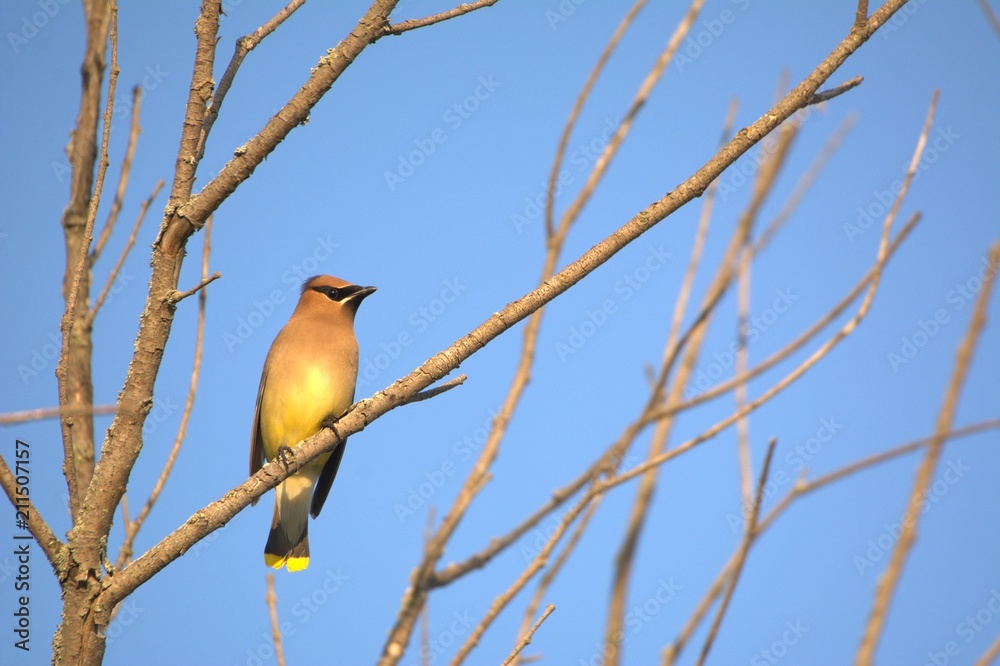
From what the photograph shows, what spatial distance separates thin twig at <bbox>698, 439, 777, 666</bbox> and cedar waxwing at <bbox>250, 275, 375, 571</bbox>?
3.38 m

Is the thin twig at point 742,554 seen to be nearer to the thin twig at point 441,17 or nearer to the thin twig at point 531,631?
the thin twig at point 531,631

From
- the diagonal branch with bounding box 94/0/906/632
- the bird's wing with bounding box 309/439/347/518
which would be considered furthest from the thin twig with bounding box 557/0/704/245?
the bird's wing with bounding box 309/439/347/518

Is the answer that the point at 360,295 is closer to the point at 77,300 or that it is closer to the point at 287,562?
the point at 287,562

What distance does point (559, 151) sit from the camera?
377 cm

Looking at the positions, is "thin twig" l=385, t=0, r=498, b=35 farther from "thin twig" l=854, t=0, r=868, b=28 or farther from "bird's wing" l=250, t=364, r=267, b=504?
"bird's wing" l=250, t=364, r=267, b=504

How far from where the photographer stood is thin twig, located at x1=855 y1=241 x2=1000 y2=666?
2.69 metres

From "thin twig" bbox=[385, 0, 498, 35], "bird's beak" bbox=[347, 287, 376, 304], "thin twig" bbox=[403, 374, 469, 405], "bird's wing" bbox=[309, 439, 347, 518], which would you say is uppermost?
"bird's beak" bbox=[347, 287, 376, 304]

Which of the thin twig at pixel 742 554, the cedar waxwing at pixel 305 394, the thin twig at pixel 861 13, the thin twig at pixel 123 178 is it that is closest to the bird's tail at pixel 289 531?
the cedar waxwing at pixel 305 394

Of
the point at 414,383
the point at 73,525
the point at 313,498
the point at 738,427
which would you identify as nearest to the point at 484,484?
the point at 414,383

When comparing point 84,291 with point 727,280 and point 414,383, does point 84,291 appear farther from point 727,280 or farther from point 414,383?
Answer: point 727,280

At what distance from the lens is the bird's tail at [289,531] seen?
6246 millimetres

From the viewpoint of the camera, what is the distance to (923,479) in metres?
2.90

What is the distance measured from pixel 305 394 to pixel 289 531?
1.08 metres

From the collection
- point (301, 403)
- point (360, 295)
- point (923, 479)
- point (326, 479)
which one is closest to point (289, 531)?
point (326, 479)
